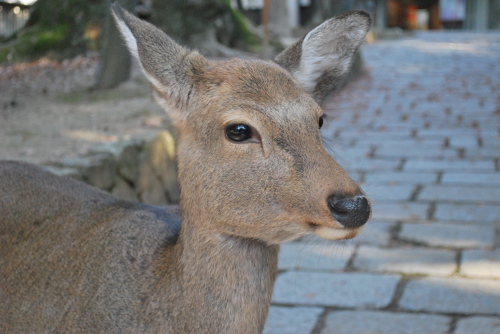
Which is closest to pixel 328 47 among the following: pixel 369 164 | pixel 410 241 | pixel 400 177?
pixel 410 241

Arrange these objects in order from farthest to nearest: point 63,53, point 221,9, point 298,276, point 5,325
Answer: point 221,9 < point 63,53 < point 298,276 < point 5,325

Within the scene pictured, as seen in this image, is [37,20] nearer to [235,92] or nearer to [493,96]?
[493,96]

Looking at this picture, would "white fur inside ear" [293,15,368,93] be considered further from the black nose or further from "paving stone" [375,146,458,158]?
"paving stone" [375,146,458,158]

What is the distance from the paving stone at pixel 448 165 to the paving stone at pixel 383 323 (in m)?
3.44

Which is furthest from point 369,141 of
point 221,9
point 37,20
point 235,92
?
point 235,92

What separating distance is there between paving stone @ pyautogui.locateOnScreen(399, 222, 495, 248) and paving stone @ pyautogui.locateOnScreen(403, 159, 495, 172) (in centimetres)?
182

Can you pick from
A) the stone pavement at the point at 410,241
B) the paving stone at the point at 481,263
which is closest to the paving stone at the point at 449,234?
the stone pavement at the point at 410,241

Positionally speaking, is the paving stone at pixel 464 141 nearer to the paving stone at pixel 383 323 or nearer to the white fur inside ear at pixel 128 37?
the paving stone at pixel 383 323

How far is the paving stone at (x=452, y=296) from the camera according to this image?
4.19 metres

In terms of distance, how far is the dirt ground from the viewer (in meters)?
6.09

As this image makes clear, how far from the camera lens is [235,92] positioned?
2920 mm

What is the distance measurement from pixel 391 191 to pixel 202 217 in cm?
400

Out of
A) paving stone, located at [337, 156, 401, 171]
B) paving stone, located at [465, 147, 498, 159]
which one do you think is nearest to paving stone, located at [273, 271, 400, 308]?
paving stone, located at [337, 156, 401, 171]

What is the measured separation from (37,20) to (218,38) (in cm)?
293
